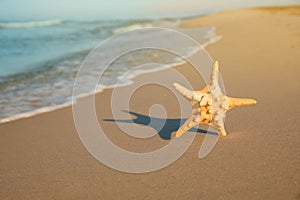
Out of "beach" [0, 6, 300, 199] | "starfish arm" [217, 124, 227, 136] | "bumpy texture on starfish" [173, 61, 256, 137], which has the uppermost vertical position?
"bumpy texture on starfish" [173, 61, 256, 137]

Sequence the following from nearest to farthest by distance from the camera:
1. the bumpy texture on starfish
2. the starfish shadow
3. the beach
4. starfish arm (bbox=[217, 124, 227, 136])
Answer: the beach → the bumpy texture on starfish → starfish arm (bbox=[217, 124, 227, 136]) → the starfish shadow

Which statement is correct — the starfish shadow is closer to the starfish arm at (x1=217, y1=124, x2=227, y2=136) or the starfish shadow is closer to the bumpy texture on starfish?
the starfish arm at (x1=217, y1=124, x2=227, y2=136)

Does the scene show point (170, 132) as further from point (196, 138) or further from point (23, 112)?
point (23, 112)

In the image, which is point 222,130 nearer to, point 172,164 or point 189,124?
point 189,124

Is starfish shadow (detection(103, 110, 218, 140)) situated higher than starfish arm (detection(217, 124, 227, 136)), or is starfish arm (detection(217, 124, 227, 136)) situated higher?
starfish arm (detection(217, 124, 227, 136))

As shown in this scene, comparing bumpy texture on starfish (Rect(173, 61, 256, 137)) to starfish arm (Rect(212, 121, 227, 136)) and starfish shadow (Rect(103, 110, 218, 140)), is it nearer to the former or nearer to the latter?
starfish arm (Rect(212, 121, 227, 136))

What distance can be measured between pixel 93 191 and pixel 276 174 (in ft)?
4.36

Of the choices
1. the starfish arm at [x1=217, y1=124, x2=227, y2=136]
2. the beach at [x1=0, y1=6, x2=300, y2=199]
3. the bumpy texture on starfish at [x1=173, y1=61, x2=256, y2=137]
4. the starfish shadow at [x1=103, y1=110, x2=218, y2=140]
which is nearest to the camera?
the beach at [x1=0, y1=6, x2=300, y2=199]

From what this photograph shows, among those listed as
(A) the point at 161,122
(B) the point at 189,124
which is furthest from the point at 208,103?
(A) the point at 161,122

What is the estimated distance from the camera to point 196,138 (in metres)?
3.11

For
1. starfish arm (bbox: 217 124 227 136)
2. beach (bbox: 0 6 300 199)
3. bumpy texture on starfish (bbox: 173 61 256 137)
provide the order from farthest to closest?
1. starfish arm (bbox: 217 124 227 136)
2. bumpy texture on starfish (bbox: 173 61 256 137)
3. beach (bbox: 0 6 300 199)

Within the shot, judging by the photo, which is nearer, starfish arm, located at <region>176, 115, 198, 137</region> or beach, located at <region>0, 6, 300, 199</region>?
beach, located at <region>0, 6, 300, 199</region>

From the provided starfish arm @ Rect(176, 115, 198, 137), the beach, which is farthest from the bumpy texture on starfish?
the beach

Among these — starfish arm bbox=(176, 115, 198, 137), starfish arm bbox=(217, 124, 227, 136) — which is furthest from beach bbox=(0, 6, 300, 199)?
starfish arm bbox=(176, 115, 198, 137)
